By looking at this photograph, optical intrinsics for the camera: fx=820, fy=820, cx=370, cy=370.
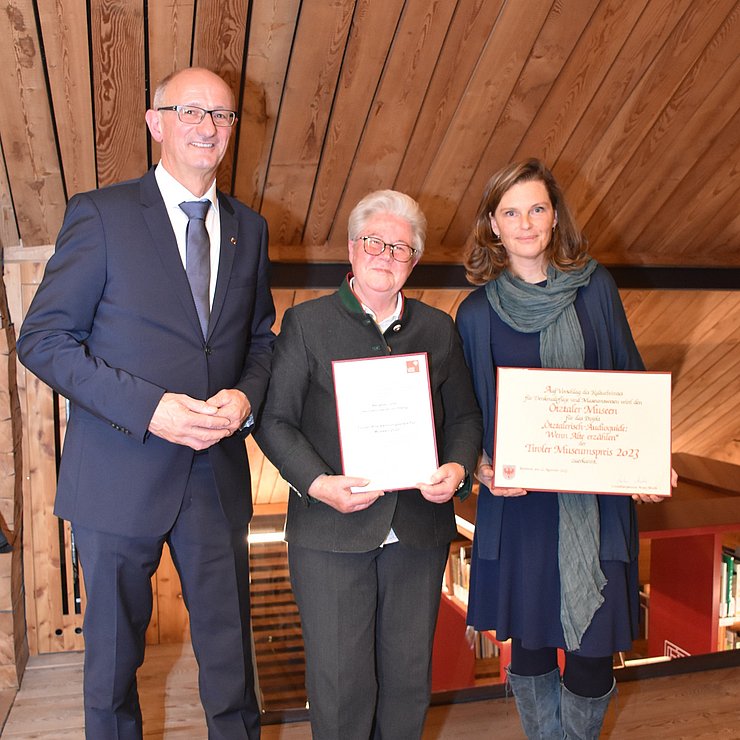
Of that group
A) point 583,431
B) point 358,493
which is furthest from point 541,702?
point 358,493

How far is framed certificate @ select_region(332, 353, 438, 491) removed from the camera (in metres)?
1.75

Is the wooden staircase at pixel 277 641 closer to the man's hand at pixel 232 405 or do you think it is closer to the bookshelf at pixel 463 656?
the bookshelf at pixel 463 656

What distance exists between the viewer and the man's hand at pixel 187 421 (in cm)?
169

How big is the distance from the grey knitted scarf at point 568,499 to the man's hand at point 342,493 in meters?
0.54

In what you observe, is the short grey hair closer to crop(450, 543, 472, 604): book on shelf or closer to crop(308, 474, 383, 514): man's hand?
crop(308, 474, 383, 514): man's hand

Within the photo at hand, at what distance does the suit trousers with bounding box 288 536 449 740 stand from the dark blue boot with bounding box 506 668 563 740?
0.36 metres

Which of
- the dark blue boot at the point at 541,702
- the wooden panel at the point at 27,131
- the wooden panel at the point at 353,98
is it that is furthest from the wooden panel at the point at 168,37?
the dark blue boot at the point at 541,702

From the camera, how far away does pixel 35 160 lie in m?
2.93

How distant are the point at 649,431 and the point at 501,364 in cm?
38

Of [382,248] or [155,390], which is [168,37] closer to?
[382,248]

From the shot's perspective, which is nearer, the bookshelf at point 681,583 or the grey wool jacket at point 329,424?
the grey wool jacket at point 329,424

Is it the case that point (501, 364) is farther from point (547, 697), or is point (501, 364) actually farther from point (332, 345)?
point (547, 697)

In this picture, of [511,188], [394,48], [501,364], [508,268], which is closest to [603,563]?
[501,364]

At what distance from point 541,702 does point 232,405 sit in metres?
1.14
